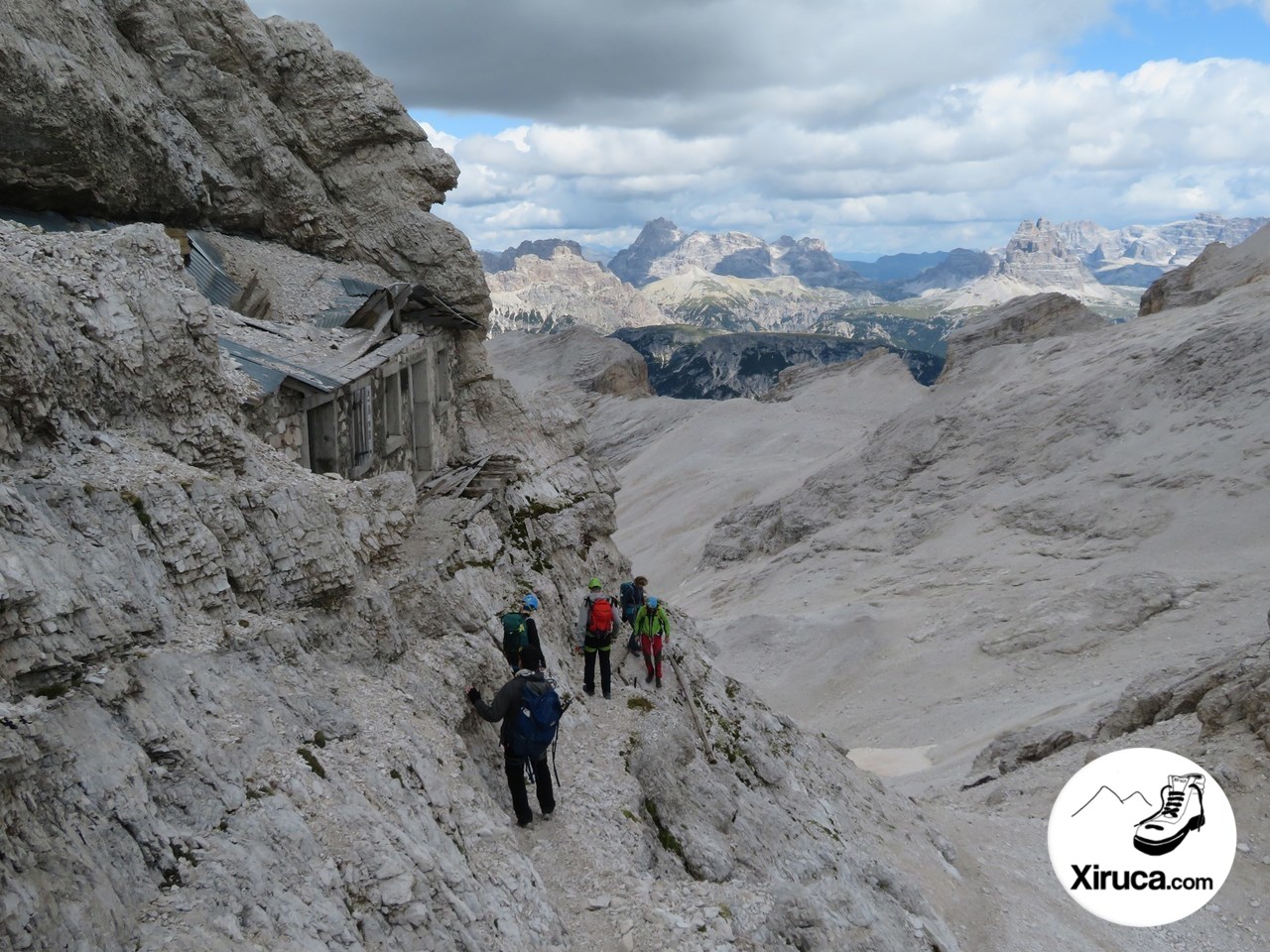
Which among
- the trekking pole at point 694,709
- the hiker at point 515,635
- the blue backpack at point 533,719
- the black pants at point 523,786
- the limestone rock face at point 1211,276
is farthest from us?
the limestone rock face at point 1211,276

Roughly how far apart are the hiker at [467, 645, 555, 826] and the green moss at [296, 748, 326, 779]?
7.34 feet

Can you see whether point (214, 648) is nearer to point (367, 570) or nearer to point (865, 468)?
point (367, 570)

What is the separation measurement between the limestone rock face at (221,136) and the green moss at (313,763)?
38.2ft

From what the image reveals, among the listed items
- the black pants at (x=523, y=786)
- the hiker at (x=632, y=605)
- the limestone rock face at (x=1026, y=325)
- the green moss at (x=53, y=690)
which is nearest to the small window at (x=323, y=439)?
the hiker at (x=632, y=605)

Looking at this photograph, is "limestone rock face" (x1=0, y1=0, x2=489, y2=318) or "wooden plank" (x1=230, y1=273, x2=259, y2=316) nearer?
"limestone rock face" (x1=0, y1=0, x2=489, y2=318)

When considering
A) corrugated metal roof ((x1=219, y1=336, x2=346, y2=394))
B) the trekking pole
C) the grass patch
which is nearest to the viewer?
the grass patch

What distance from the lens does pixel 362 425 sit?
599 inches

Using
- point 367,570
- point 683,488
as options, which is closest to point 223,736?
point 367,570

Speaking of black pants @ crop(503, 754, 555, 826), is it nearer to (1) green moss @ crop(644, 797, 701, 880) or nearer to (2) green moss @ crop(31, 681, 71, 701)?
(1) green moss @ crop(644, 797, 701, 880)

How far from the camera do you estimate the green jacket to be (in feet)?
51.5

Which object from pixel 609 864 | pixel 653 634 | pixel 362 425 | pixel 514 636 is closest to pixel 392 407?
pixel 362 425

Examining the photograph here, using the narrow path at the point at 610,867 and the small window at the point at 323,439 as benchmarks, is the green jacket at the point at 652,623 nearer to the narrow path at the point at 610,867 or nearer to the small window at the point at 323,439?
the narrow path at the point at 610,867

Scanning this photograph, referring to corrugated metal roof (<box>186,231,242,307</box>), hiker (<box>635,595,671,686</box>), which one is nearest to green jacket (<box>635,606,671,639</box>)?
hiker (<box>635,595,671,686</box>)

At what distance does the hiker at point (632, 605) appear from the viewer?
53.1 feet
